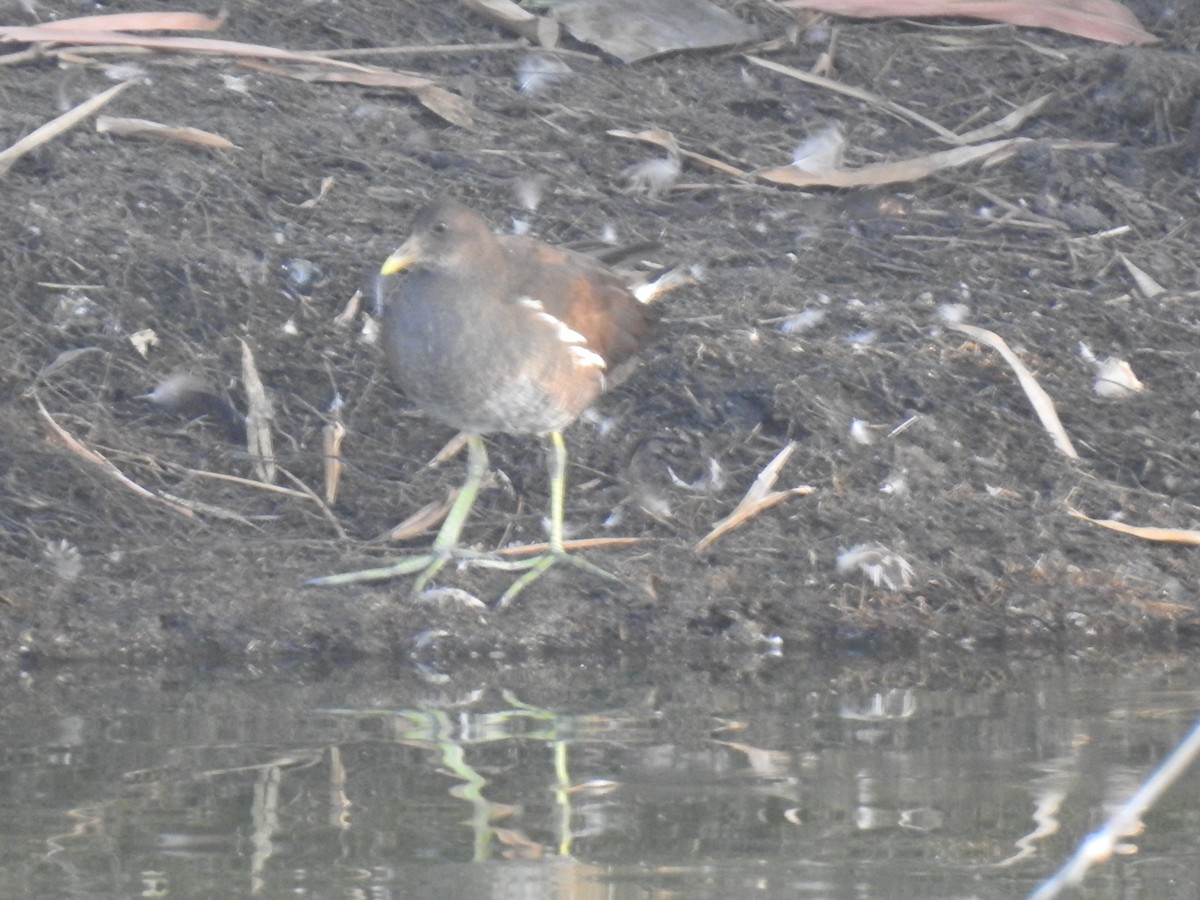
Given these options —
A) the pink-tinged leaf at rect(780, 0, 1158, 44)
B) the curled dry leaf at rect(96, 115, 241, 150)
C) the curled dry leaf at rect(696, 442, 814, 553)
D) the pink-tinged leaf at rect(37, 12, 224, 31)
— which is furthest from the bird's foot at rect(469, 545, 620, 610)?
the pink-tinged leaf at rect(780, 0, 1158, 44)

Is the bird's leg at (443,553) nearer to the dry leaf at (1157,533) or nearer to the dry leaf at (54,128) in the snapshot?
the dry leaf at (1157,533)

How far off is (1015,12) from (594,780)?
6355mm

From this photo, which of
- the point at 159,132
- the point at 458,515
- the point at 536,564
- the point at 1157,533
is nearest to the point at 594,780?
the point at 536,564

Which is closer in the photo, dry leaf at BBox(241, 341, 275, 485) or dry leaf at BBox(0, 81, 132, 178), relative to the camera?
dry leaf at BBox(241, 341, 275, 485)

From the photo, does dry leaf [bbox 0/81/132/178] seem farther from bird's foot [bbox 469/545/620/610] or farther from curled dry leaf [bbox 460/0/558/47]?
bird's foot [bbox 469/545/620/610]

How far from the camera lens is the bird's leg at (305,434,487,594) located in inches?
231

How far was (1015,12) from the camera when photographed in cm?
957

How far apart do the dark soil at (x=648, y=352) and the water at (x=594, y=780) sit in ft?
1.13

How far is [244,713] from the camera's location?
498 centimetres

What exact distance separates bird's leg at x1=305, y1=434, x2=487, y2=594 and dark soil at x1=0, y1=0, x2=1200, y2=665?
5cm

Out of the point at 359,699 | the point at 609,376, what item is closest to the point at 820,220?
the point at 609,376

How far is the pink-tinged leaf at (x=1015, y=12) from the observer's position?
9.50m

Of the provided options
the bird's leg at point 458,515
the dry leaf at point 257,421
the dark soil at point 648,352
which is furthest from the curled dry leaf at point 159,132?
the bird's leg at point 458,515

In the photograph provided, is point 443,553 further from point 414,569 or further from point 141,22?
point 141,22
